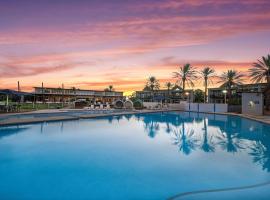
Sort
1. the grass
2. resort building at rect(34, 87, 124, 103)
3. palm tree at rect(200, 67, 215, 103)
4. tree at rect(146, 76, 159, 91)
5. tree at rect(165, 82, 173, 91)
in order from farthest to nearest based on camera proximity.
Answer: tree at rect(165, 82, 173, 91) → tree at rect(146, 76, 159, 91) → palm tree at rect(200, 67, 215, 103) → resort building at rect(34, 87, 124, 103) → the grass

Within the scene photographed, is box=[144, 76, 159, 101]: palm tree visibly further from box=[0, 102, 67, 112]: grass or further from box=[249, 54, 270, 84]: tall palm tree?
box=[249, 54, 270, 84]: tall palm tree

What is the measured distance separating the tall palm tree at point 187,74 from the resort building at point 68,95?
19072 mm

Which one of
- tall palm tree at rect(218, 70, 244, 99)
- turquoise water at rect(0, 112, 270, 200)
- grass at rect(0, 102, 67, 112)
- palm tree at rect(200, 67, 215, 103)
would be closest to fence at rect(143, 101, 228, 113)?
tall palm tree at rect(218, 70, 244, 99)

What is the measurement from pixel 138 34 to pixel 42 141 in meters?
12.7

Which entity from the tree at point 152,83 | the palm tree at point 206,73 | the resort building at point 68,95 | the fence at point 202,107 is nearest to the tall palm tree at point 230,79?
the palm tree at point 206,73

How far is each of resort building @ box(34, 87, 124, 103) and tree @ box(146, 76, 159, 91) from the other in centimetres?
967

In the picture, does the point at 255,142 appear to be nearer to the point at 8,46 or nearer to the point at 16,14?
the point at 16,14

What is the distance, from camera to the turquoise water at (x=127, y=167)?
18.4 ft

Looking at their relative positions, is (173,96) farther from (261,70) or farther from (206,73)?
(261,70)

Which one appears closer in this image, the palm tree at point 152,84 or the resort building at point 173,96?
the resort building at point 173,96

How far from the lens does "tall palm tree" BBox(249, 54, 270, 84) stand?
1163 inches

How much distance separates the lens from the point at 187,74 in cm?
4494

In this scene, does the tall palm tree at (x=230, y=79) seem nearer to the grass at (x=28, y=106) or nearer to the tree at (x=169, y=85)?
the tree at (x=169, y=85)

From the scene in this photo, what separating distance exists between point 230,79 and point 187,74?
8.32 metres
